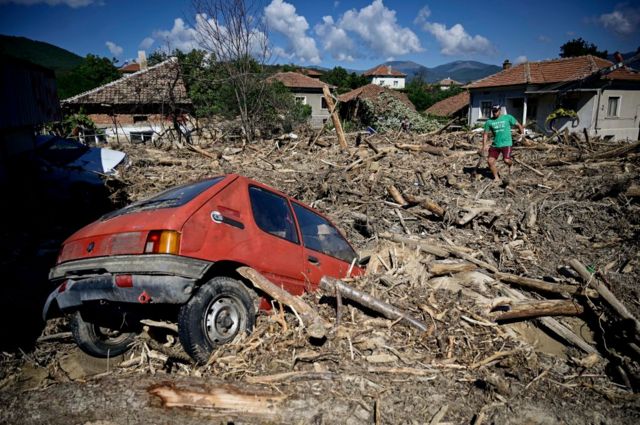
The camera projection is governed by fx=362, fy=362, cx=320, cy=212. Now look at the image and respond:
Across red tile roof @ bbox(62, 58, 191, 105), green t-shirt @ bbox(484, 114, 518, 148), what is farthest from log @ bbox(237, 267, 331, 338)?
red tile roof @ bbox(62, 58, 191, 105)

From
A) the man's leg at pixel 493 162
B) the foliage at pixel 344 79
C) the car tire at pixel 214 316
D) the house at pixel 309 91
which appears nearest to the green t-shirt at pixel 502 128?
the man's leg at pixel 493 162

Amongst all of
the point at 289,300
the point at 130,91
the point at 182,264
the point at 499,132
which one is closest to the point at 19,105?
the point at 182,264

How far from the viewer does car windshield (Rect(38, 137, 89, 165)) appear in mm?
9445

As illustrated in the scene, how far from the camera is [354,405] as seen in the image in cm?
287

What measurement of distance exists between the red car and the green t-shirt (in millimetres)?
7198

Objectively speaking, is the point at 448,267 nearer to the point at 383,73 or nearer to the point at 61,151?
the point at 61,151

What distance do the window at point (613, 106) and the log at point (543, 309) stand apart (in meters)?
31.7

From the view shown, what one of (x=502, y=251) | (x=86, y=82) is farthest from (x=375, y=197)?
(x=86, y=82)

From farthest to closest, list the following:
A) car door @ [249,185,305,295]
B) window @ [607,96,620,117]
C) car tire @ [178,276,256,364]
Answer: window @ [607,96,620,117] < car door @ [249,185,305,295] < car tire @ [178,276,256,364]

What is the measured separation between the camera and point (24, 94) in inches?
397

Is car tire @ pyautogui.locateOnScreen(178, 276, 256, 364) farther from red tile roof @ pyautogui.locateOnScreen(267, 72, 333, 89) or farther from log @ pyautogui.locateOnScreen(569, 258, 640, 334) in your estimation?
red tile roof @ pyautogui.locateOnScreen(267, 72, 333, 89)

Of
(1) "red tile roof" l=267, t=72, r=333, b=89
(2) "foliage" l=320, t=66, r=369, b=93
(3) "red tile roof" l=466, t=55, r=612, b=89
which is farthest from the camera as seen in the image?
(2) "foliage" l=320, t=66, r=369, b=93

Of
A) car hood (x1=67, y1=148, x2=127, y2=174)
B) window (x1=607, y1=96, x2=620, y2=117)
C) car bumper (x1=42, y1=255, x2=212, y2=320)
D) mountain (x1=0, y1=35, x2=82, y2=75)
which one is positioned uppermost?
mountain (x1=0, y1=35, x2=82, y2=75)

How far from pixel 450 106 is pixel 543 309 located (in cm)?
4065
